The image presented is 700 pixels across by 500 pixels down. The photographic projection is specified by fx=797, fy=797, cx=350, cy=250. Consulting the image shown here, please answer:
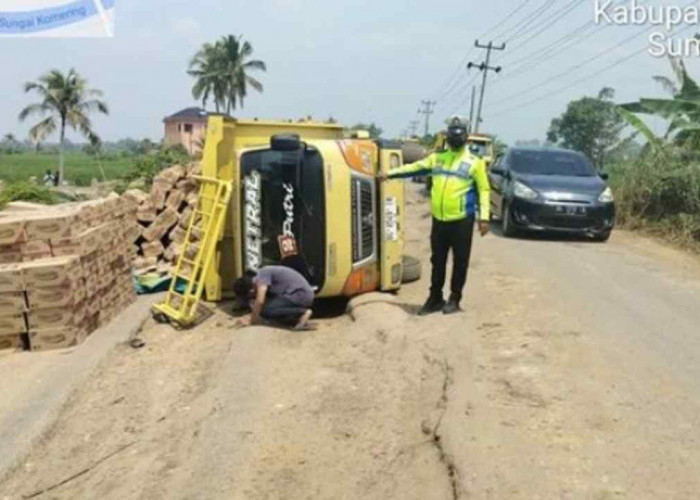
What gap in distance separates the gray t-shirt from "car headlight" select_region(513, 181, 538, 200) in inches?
261

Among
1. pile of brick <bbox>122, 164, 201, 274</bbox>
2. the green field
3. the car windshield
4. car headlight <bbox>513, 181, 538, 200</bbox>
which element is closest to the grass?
the car windshield

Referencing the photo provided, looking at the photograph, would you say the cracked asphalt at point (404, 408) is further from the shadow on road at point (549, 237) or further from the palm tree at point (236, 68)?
the palm tree at point (236, 68)

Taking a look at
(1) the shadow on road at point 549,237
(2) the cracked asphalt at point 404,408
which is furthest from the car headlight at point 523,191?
(2) the cracked asphalt at point 404,408

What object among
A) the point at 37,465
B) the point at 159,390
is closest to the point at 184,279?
the point at 159,390

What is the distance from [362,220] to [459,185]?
1723 mm

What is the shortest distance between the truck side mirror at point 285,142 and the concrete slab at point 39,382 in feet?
9.32

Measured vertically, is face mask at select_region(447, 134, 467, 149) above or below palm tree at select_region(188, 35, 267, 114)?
below

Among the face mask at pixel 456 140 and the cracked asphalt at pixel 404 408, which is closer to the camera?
the cracked asphalt at pixel 404 408

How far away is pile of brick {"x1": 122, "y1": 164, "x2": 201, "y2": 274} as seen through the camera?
43.0 feet

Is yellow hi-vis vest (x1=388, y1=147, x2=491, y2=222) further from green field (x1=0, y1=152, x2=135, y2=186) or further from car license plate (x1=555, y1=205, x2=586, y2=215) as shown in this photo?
green field (x1=0, y1=152, x2=135, y2=186)

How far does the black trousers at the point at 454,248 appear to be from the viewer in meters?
8.00

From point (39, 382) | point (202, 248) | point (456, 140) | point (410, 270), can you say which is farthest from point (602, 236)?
point (39, 382)

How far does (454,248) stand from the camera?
318 inches

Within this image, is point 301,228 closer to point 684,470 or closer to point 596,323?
point 596,323
